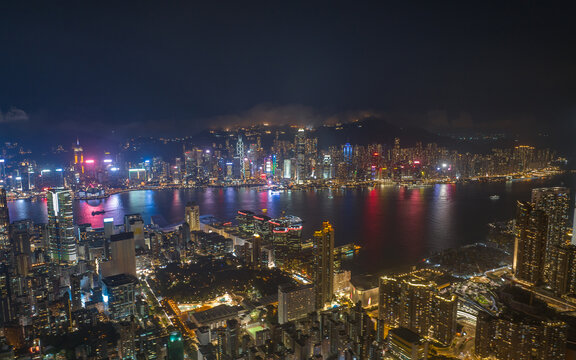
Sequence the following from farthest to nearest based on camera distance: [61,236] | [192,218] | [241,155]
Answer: [241,155], [192,218], [61,236]

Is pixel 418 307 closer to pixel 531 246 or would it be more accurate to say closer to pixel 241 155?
pixel 531 246

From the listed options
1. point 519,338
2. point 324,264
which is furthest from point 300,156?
point 519,338

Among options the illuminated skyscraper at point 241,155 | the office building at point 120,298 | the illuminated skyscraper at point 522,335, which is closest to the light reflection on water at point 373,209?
the illuminated skyscraper at point 241,155

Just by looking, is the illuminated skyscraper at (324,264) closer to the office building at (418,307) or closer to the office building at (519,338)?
the office building at (418,307)

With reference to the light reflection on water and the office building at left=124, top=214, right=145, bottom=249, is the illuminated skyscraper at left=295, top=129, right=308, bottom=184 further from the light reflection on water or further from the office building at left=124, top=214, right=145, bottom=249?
the office building at left=124, top=214, right=145, bottom=249

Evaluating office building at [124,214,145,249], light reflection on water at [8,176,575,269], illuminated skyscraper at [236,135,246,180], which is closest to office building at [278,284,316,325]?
light reflection on water at [8,176,575,269]

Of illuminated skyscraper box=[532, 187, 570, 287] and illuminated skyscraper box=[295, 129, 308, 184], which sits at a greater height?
illuminated skyscraper box=[295, 129, 308, 184]

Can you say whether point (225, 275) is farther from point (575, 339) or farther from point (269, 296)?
point (575, 339)
